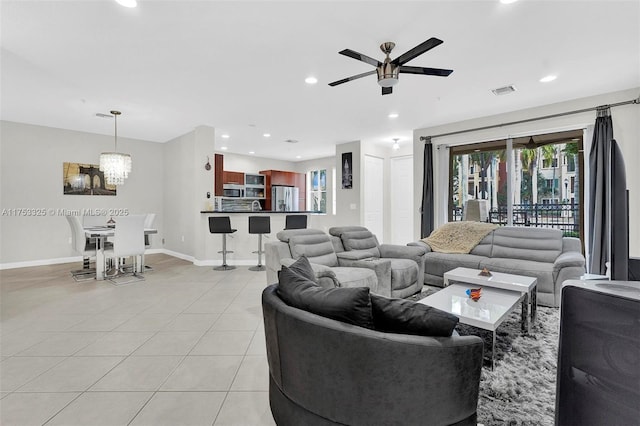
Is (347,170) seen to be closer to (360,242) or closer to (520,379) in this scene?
(360,242)

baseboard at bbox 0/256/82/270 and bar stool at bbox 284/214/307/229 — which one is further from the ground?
bar stool at bbox 284/214/307/229

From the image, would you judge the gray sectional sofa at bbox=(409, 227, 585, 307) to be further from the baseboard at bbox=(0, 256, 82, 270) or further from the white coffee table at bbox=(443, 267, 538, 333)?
the baseboard at bbox=(0, 256, 82, 270)

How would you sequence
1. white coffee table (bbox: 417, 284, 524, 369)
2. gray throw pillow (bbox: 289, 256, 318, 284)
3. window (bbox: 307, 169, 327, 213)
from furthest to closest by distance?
window (bbox: 307, 169, 327, 213)
white coffee table (bbox: 417, 284, 524, 369)
gray throw pillow (bbox: 289, 256, 318, 284)

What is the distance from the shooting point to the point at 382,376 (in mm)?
1134

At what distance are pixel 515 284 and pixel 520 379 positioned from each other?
1.01 m

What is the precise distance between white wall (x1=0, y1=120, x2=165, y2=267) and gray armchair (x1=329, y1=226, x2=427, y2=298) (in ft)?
16.2

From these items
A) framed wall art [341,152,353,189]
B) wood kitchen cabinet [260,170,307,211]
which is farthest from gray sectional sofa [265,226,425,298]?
wood kitchen cabinet [260,170,307,211]

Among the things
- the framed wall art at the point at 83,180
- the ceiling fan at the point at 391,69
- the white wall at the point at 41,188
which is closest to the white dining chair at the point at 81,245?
the white wall at the point at 41,188

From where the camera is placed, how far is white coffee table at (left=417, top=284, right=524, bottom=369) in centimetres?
212

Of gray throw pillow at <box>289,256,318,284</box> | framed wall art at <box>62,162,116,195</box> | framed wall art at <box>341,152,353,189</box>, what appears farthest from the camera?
framed wall art at <box>341,152,353,189</box>

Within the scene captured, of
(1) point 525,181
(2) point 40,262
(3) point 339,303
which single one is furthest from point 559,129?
(2) point 40,262

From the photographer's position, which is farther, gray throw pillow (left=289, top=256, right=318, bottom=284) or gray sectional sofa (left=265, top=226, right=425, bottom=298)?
gray sectional sofa (left=265, top=226, right=425, bottom=298)

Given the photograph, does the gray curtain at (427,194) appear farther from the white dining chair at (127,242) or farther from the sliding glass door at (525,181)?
the white dining chair at (127,242)

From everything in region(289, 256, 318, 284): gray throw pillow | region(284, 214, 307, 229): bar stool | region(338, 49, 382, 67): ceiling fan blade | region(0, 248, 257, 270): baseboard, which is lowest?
region(0, 248, 257, 270): baseboard
